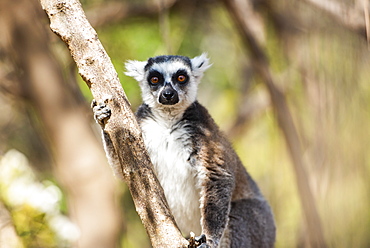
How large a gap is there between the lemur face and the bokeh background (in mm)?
1466

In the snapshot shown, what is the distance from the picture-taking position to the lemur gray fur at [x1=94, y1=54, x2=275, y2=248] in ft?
13.8

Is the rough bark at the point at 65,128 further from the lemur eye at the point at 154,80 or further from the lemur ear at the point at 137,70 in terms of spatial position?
the lemur eye at the point at 154,80

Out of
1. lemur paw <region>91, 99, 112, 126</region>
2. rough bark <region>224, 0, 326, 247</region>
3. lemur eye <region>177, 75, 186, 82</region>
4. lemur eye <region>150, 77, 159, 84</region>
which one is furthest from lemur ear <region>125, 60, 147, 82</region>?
rough bark <region>224, 0, 326, 247</region>

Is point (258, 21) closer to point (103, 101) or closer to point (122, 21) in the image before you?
point (122, 21)

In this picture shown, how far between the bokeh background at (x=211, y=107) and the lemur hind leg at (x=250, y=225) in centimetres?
109

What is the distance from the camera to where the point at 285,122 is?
764 centimetres

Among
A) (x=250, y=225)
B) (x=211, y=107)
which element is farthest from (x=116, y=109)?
(x=211, y=107)

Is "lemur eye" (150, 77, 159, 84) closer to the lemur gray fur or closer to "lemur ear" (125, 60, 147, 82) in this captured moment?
the lemur gray fur

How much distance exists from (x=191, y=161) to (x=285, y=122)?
3.68m

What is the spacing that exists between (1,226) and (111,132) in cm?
229

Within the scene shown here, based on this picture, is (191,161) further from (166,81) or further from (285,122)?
(285,122)

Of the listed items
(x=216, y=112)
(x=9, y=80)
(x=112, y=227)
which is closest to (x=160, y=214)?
(x=112, y=227)

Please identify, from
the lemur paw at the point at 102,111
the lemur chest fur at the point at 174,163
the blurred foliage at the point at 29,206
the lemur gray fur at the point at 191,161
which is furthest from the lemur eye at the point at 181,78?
the blurred foliage at the point at 29,206

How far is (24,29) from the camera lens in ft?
22.7
